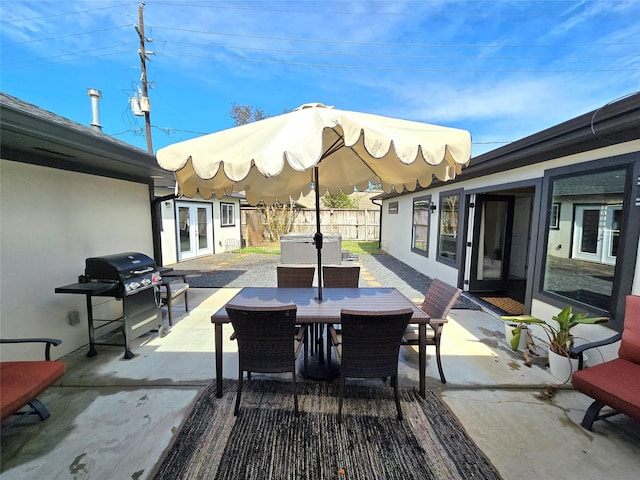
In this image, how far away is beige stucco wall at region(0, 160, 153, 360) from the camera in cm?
306

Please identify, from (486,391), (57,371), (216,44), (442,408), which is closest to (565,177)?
(486,391)

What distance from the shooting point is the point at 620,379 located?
89.0 inches

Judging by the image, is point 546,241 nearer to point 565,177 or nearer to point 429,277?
point 565,177

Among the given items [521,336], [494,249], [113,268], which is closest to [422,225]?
[494,249]

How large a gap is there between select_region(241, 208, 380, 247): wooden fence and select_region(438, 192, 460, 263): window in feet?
26.6

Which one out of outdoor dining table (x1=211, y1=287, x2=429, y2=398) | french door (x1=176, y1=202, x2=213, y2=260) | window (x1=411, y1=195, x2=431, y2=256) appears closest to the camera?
outdoor dining table (x1=211, y1=287, x2=429, y2=398)

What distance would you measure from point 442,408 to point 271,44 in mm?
14288

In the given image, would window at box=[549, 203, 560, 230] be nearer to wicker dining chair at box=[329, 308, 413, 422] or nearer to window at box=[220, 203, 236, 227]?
wicker dining chair at box=[329, 308, 413, 422]

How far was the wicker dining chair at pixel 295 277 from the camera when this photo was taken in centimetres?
385

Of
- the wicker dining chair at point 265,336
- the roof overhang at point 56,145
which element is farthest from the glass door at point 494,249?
the roof overhang at point 56,145

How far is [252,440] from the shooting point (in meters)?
2.22

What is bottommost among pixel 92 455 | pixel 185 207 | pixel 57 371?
pixel 92 455

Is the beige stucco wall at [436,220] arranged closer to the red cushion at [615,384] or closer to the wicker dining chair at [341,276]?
the red cushion at [615,384]

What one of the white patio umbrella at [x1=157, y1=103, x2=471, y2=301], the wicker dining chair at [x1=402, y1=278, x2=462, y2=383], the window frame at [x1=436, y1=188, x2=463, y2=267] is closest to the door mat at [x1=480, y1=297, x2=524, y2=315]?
the window frame at [x1=436, y1=188, x2=463, y2=267]
